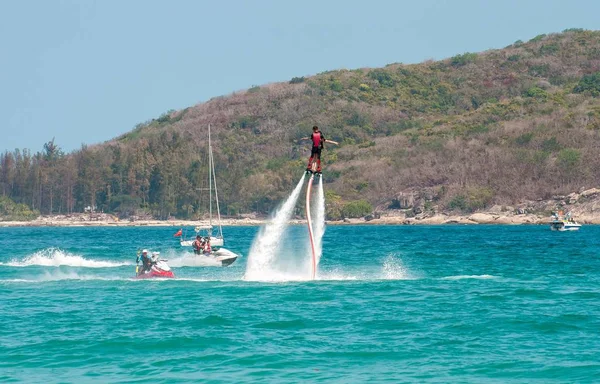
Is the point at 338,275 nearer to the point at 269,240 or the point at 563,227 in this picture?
the point at 269,240

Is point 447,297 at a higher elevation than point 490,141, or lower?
lower

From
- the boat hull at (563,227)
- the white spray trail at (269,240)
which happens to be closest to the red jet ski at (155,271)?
the white spray trail at (269,240)

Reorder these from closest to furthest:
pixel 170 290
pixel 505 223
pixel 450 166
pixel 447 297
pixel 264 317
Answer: pixel 264 317 → pixel 447 297 → pixel 170 290 → pixel 505 223 → pixel 450 166

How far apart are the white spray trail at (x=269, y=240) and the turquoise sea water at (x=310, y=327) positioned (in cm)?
134

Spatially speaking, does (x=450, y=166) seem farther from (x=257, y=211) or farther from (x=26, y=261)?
(x=26, y=261)

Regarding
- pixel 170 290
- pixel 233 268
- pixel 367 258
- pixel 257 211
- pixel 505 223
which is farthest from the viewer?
pixel 257 211

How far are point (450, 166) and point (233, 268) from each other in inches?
4878

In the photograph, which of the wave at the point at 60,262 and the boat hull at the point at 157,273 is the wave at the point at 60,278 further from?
Result: the wave at the point at 60,262

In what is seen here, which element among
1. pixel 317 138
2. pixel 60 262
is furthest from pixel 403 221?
A: pixel 317 138

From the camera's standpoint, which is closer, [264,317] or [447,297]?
[264,317]

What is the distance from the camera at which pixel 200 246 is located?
6475 cm

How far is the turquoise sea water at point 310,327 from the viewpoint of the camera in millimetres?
26234

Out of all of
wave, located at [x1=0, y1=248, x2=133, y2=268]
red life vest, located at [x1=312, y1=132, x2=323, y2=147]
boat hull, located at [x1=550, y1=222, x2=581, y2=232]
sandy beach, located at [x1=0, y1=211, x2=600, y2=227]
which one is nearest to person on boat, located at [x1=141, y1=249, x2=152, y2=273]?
wave, located at [x1=0, y1=248, x2=133, y2=268]

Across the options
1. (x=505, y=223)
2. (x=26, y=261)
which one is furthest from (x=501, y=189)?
(x=26, y=261)
